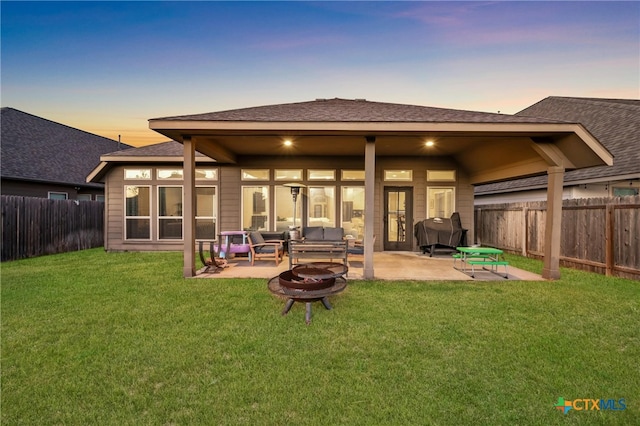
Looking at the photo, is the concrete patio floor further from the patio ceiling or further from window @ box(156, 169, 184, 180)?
window @ box(156, 169, 184, 180)

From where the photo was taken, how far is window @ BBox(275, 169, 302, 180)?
9.52 m

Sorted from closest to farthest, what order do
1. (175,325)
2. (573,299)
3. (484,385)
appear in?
(484,385) < (175,325) < (573,299)

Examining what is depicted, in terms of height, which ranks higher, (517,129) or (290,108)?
(290,108)

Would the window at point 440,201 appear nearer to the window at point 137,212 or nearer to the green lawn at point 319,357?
the green lawn at point 319,357

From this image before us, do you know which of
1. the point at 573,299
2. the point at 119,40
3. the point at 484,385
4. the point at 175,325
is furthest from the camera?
the point at 119,40

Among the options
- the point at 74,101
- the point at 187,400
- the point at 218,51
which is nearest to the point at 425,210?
the point at 187,400

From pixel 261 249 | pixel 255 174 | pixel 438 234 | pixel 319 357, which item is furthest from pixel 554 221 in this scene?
pixel 255 174

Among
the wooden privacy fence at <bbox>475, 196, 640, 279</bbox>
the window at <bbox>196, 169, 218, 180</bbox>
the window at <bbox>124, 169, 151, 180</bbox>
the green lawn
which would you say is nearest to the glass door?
the wooden privacy fence at <bbox>475, 196, 640, 279</bbox>

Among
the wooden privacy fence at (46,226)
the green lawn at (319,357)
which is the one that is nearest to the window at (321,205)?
the green lawn at (319,357)

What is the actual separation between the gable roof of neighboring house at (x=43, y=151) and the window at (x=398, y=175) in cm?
1389

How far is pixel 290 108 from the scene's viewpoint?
6.76 metres

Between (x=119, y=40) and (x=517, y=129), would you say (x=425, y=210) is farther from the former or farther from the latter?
(x=119, y=40)

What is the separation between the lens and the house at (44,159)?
1188 centimetres

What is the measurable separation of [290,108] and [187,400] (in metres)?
5.96
